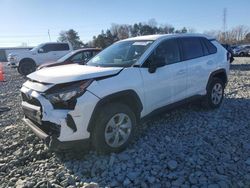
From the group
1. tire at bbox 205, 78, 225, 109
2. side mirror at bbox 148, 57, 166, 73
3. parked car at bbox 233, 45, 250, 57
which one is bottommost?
parked car at bbox 233, 45, 250, 57

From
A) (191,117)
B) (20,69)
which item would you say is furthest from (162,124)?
(20,69)

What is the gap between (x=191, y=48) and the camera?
19.9 feet

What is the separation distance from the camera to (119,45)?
580cm

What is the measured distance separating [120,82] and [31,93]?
53.5 inches

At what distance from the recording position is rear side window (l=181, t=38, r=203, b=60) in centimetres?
586

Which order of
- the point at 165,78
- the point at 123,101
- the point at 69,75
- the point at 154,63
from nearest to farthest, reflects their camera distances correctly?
the point at 69,75, the point at 123,101, the point at 154,63, the point at 165,78

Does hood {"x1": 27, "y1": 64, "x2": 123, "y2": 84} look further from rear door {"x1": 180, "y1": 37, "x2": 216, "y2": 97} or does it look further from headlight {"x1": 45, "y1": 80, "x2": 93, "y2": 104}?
rear door {"x1": 180, "y1": 37, "x2": 216, "y2": 97}

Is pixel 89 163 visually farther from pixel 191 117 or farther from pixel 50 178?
pixel 191 117

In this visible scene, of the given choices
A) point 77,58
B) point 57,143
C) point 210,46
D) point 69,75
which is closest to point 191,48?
point 210,46

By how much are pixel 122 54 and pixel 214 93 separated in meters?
2.68

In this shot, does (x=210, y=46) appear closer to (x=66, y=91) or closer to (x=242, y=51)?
(x=66, y=91)

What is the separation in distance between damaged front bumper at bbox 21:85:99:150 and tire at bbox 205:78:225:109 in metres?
3.40

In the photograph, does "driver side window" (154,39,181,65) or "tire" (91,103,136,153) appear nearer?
"tire" (91,103,136,153)

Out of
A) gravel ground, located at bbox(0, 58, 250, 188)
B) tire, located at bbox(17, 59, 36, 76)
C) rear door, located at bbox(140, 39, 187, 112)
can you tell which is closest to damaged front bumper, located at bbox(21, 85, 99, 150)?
gravel ground, located at bbox(0, 58, 250, 188)
